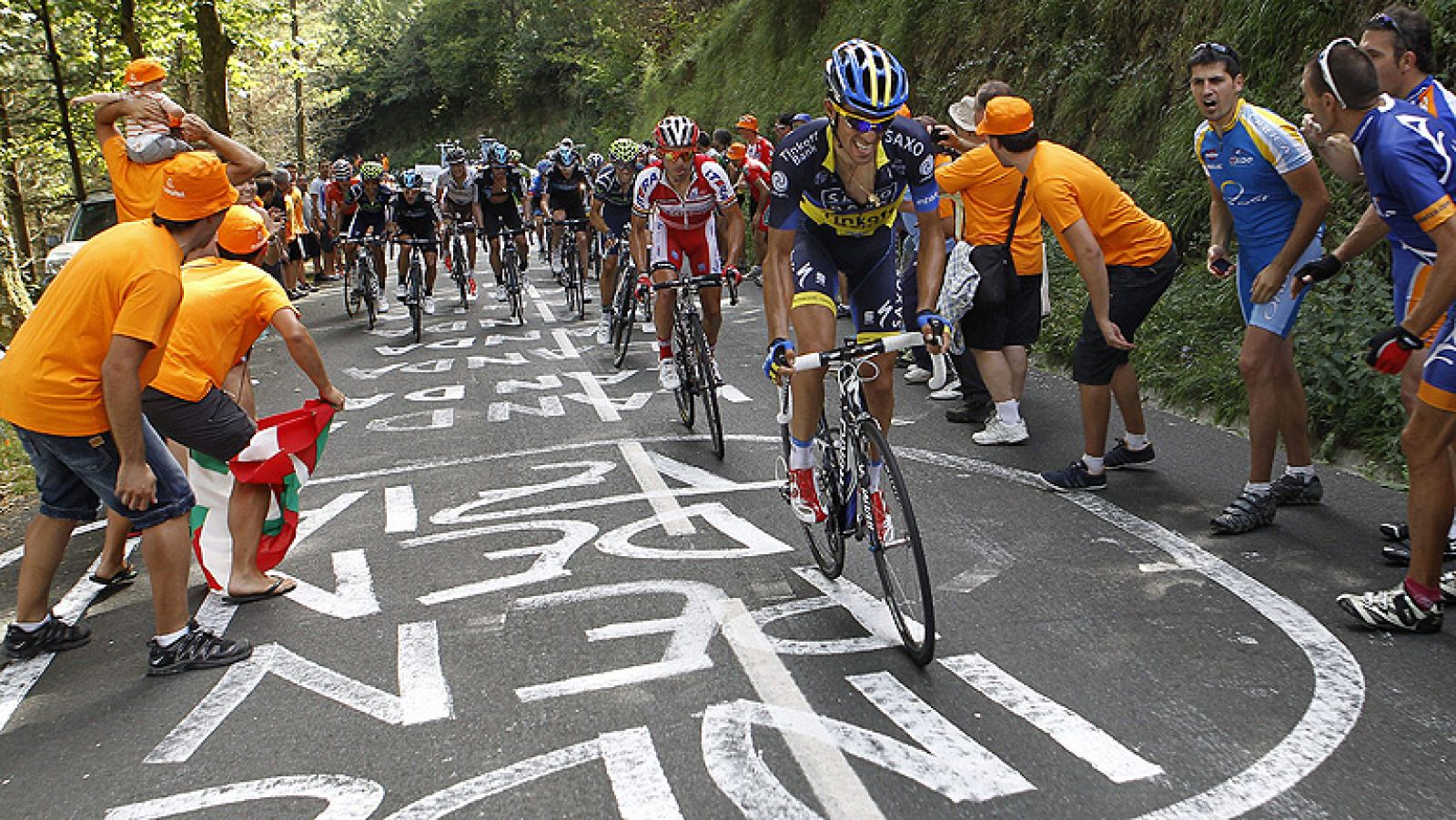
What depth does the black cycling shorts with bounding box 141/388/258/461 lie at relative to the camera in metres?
5.23

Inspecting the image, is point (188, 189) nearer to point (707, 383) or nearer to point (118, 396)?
point (118, 396)

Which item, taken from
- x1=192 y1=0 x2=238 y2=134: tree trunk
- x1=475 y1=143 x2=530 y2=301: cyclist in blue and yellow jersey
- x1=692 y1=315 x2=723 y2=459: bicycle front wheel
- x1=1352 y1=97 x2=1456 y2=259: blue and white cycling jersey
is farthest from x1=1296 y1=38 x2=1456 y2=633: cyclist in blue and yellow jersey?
x1=192 y1=0 x2=238 y2=134: tree trunk

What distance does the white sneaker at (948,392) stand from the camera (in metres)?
9.21

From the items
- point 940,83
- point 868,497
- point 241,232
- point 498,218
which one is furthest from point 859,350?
point 940,83

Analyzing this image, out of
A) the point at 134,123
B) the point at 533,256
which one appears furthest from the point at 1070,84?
the point at 533,256

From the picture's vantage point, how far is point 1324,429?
704 centimetres

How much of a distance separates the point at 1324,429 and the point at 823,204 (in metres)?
3.76

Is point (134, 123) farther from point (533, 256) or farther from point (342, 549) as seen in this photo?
point (533, 256)

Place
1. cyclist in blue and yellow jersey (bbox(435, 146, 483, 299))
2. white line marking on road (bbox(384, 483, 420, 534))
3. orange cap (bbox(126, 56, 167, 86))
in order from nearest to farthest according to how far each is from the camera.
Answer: white line marking on road (bbox(384, 483, 420, 534)) < orange cap (bbox(126, 56, 167, 86)) < cyclist in blue and yellow jersey (bbox(435, 146, 483, 299))

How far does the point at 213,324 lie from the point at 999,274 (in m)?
4.85

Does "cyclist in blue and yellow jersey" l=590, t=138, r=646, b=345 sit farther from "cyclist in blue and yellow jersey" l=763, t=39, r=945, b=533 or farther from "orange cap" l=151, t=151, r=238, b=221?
"orange cap" l=151, t=151, r=238, b=221

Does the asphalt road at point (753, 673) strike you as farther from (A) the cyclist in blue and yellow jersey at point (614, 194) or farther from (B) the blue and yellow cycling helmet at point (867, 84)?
(A) the cyclist in blue and yellow jersey at point (614, 194)

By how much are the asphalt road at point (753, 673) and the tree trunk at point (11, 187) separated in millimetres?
14855

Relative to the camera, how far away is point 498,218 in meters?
16.6
